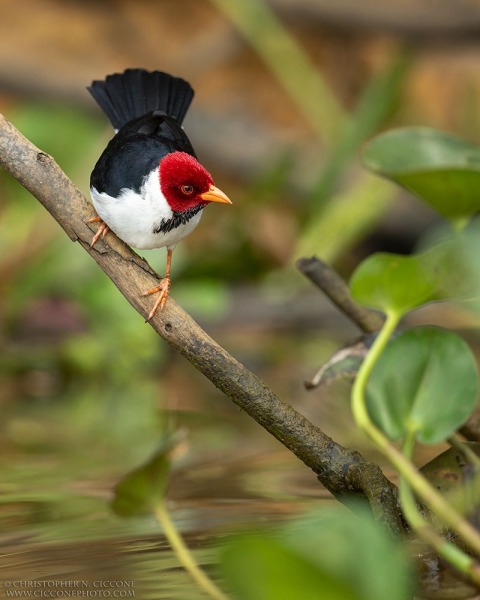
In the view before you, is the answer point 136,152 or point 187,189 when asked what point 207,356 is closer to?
point 187,189

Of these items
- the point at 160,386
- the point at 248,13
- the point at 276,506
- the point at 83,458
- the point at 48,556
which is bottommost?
the point at 48,556

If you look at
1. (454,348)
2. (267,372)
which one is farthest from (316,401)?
(454,348)

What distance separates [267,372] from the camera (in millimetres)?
5004

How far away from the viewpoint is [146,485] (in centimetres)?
221

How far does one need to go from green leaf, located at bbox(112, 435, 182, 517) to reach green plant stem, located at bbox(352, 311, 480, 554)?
0.43 meters

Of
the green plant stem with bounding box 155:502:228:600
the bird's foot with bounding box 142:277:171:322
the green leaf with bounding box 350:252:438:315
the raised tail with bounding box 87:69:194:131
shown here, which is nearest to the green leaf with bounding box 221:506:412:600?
the green plant stem with bounding box 155:502:228:600

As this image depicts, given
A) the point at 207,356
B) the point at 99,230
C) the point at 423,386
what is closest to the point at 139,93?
the point at 99,230

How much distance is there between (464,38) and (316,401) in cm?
340

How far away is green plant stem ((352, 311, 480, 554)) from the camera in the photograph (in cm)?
171

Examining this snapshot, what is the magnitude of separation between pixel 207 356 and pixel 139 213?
1.57 ft

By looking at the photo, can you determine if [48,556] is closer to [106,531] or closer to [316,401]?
[106,531]

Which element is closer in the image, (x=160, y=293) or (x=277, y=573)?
(x=277, y=573)

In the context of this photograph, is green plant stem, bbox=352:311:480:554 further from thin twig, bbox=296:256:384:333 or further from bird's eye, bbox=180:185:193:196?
bird's eye, bbox=180:185:193:196

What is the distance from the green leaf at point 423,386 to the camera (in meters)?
1.98
